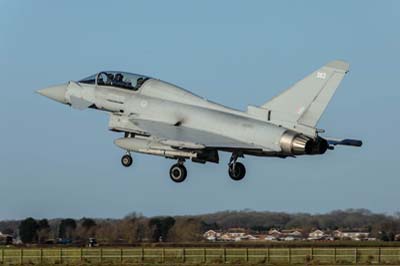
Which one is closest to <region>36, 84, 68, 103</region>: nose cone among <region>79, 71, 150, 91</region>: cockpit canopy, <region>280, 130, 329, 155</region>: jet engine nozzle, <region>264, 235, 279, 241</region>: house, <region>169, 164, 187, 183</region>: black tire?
<region>79, 71, 150, 91</region>: cockpit canopy

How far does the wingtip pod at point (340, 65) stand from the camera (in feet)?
191

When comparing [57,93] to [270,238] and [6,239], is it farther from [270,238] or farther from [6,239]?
[270,238]

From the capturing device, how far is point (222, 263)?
59500 millimetres

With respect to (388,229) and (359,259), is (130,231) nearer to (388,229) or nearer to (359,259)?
(388,229)

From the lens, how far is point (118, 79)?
6284cm

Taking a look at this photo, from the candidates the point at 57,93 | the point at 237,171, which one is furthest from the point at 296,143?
the point at 57,93

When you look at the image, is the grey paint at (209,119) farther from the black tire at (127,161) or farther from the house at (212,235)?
the house at (212,235)

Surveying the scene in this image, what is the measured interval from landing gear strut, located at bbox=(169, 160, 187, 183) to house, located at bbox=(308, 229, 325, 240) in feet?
90.1

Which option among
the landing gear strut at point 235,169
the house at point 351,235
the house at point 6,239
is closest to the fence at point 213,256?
the landing gear strut at point 235,169

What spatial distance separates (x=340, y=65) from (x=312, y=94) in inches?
73.2

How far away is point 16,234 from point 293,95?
35272 mm

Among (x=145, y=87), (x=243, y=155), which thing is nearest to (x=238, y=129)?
(x=243, y=155)

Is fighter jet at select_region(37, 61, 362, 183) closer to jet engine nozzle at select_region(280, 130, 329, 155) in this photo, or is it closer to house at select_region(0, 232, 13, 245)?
jet engine nozzle at select_region(280, 130, 329, 155)

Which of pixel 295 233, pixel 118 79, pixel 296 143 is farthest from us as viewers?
A: pixel 295 233
